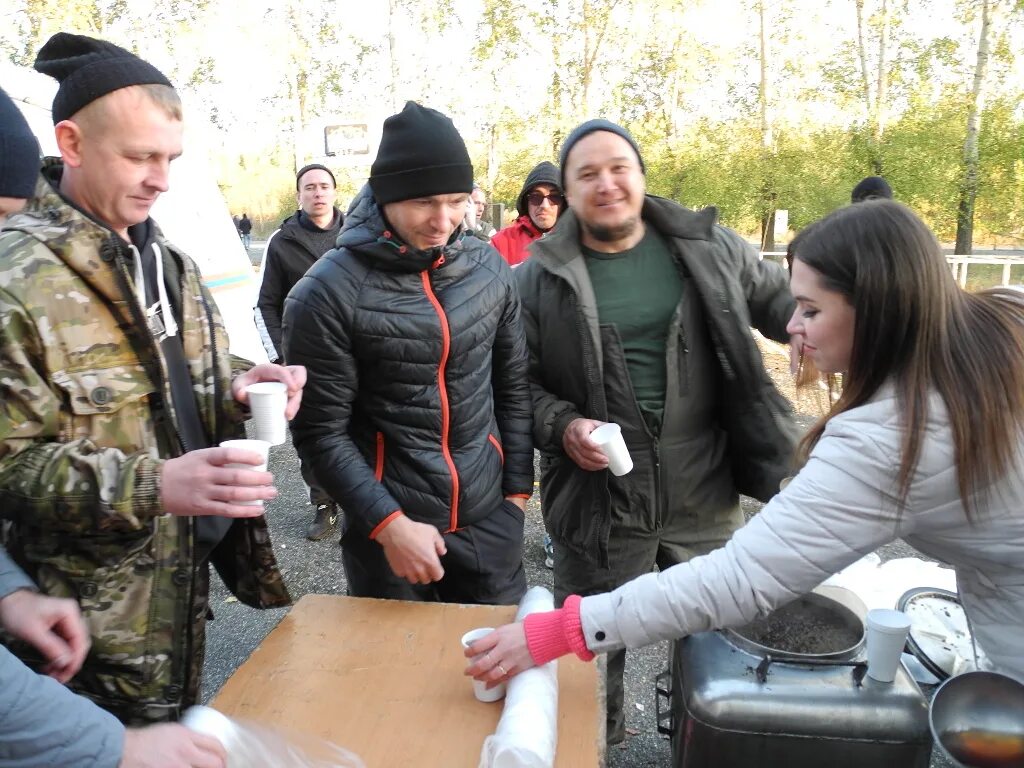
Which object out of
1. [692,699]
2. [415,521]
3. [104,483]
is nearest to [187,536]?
[104,483]

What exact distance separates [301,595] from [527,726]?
109 inches

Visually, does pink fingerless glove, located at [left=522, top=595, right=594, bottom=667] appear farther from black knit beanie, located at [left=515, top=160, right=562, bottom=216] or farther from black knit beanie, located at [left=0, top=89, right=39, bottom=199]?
black knit beanie, located at [left=515, top=160, right=562, bottom=216]

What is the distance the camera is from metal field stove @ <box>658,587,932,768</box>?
55.7 inches

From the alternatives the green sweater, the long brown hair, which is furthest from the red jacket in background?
the long brown hair

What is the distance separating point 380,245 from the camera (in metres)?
1.92

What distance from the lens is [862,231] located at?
4.56 feet

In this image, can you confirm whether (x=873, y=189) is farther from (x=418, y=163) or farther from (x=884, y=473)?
(x=884, y=473)

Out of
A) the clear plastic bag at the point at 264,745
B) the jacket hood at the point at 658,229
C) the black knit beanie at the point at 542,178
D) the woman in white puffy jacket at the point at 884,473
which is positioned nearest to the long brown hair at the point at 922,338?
the woman in white puffy jacket at the point at 884,473

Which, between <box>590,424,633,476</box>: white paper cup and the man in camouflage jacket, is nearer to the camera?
the man in camouflage jacket

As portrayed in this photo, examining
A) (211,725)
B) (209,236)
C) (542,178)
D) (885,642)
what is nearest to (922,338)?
(885,642)

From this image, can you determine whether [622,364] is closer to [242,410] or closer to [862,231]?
[862,231]

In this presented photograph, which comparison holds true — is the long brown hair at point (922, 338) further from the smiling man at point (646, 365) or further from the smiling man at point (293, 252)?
the smiling man at point (293, 252)

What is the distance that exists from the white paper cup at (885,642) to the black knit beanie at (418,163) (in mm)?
1438

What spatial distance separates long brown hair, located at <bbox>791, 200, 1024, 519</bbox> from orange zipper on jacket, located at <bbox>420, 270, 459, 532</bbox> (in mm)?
942
